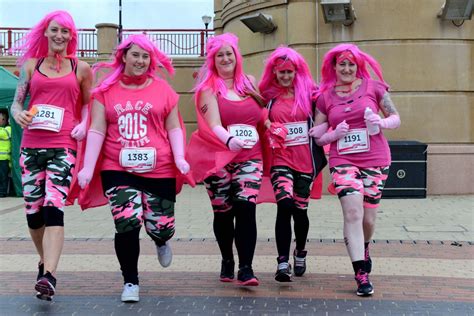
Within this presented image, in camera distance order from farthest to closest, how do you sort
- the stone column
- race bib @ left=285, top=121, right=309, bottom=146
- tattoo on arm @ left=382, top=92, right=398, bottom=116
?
1. the stone column
2. race bib @ left=285, top=121, right=309, bottom=146
3. tattoo on arm @ left=382, top=92, right=398, bottom=116

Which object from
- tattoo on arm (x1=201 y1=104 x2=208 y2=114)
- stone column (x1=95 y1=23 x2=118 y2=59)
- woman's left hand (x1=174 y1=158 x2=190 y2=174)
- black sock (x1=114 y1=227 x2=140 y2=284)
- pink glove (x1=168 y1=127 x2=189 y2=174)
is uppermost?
stone column (x1=95 y1=23 x2=118 y2=59)

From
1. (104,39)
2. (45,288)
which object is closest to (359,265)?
(45,288)

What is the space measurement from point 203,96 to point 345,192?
1.34 metres

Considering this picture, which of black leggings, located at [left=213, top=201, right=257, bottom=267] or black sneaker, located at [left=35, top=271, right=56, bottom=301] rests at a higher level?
black leggings, located at [left=213, top=201, right=257, bottom=267]

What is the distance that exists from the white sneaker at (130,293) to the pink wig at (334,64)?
2200mm

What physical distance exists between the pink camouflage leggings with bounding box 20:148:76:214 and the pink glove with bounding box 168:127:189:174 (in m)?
0.76

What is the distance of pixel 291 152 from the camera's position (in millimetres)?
5199

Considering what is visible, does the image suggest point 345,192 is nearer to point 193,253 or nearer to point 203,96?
point 203,96

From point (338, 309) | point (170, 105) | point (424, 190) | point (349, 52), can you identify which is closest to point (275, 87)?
point (349, 52)

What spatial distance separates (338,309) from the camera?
4422 millimetres

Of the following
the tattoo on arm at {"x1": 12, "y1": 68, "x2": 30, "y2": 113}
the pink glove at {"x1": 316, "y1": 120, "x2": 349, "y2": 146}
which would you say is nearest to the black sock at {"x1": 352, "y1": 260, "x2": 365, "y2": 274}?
the pink glove at {"x1": 316, "y1": 120, "x2": 349, "y2": 146}

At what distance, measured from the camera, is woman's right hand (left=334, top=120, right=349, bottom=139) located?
4883mm

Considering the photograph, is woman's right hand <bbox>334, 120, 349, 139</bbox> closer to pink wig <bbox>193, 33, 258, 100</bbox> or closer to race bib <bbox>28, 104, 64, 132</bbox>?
pink wig <bbox>193, 33, 258, 100</bbox>

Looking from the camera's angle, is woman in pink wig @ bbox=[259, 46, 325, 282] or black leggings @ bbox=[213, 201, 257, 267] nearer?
black leggings @ bbox=[213, 201, 257, 267]
